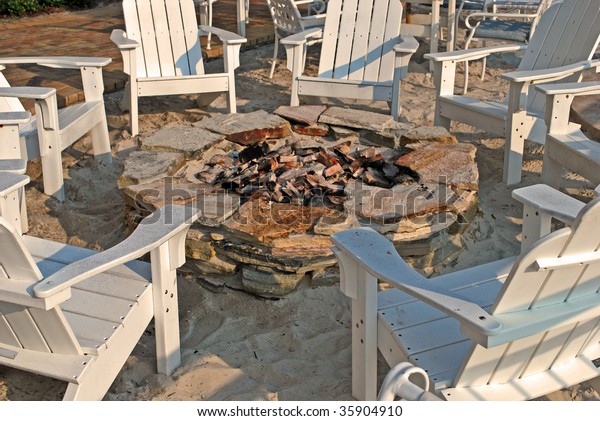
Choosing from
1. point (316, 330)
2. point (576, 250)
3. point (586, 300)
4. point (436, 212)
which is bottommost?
point (316, 330)

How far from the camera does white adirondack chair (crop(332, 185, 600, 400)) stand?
183 centimetres

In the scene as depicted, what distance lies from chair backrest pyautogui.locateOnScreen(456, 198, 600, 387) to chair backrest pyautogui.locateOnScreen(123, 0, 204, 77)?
3987 mm

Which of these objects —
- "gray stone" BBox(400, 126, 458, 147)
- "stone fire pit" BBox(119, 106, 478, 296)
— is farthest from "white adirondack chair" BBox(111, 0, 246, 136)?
"gray stone" BBox(400, 126, 458, 147)

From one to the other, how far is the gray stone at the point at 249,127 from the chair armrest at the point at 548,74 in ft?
4.22

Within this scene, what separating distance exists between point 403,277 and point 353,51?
12.2ft

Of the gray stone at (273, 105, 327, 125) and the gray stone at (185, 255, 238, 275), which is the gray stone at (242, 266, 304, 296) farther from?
Result: the gray stone at (273, 105, 327, 125)

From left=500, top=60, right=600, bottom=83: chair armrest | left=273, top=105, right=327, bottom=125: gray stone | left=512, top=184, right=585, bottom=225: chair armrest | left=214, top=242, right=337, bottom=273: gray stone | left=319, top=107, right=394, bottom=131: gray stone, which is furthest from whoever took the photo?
left=273, top=105, right=327, bottom=125: gray stone

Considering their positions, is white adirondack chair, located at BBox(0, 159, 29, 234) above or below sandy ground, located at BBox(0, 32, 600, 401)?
above

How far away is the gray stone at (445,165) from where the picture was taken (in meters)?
3.71

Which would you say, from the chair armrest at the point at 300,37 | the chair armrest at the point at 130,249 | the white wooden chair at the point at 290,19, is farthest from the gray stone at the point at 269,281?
the white wooden chair at the point at 290,19

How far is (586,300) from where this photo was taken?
2.04 meters

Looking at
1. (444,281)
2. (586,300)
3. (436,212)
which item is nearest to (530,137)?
(436,212)
